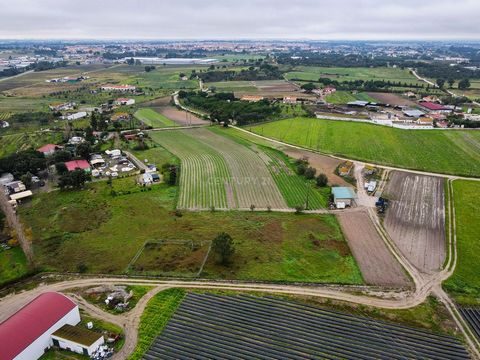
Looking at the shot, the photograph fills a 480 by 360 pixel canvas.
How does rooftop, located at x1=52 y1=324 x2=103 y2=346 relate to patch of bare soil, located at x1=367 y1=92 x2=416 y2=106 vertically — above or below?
below

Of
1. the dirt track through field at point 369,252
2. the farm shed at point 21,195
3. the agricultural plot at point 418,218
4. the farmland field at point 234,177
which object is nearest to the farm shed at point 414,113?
the agricultural plot at point 418,218

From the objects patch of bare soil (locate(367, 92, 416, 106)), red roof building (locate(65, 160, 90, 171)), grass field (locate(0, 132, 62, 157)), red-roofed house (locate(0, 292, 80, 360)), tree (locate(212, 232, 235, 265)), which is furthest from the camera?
patch of bare soil (locate(367, 92, 416, 106))

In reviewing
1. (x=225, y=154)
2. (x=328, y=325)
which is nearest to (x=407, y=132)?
(x=225, y=154)

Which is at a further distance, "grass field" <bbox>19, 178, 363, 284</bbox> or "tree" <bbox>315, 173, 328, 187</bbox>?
"tree" <bbox>315, 173, 328, 187</bbox>

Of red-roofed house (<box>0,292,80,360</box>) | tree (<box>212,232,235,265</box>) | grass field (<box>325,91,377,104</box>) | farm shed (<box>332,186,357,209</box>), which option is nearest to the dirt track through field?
farm shed (<box>332,186,357,209</box>)

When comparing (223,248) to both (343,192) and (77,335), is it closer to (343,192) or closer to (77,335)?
(77,335)

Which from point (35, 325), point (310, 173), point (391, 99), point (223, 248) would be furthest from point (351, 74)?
point (35, 325)

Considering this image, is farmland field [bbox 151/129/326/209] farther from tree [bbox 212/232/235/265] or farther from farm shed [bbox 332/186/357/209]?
tree [bbox 212/232/235/265]
